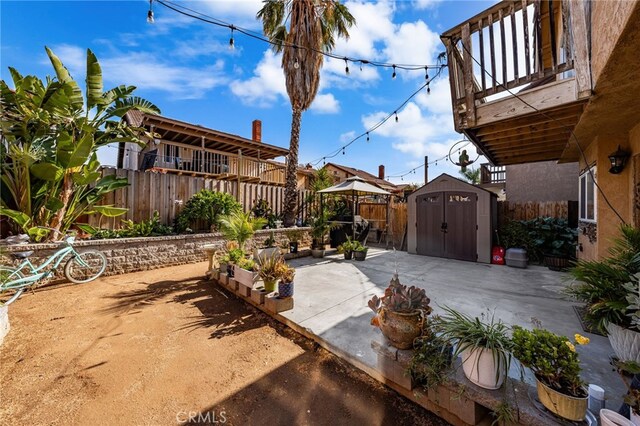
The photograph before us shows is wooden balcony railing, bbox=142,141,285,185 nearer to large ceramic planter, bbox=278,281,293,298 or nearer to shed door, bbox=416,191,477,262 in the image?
shed door, bbox=416,191,477,262

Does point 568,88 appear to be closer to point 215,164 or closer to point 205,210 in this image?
point 205,210

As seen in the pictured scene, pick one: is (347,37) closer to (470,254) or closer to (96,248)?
(470,254)

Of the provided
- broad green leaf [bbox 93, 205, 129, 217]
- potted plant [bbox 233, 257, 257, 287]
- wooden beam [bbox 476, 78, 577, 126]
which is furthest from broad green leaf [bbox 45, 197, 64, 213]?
wooden beam [bbox 476, 78, 577, 126]

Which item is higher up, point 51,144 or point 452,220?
point 51,144

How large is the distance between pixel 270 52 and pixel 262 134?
705 centimetres

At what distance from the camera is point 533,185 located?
10070mm

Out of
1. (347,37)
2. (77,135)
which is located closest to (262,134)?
(347,37)

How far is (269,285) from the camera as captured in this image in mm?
3850

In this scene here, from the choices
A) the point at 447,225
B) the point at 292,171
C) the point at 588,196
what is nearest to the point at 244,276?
the point at 292,171

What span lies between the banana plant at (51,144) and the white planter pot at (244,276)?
417 cm

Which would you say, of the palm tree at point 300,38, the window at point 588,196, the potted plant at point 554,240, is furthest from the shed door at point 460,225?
the palm tree at point 300,38

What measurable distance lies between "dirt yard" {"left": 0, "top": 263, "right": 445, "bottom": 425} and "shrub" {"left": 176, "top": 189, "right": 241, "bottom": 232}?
3.62 metres

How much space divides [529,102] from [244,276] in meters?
5.08

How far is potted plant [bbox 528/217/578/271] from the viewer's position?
656 centimetres
